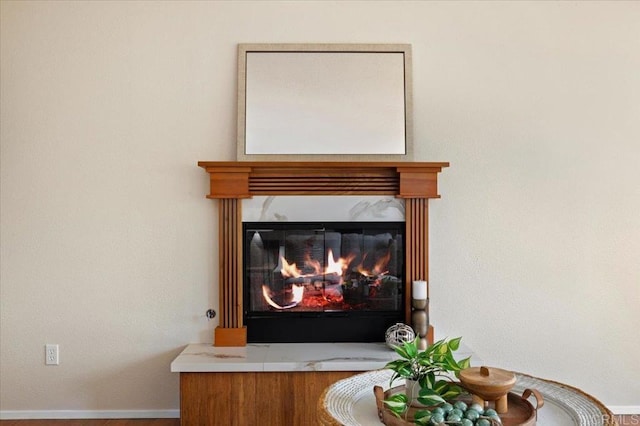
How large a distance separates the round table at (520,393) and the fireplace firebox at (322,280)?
3.50 ft

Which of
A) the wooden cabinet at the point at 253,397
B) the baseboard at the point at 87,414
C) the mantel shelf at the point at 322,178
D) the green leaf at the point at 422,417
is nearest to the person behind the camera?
the green leaf at the point at 422,417

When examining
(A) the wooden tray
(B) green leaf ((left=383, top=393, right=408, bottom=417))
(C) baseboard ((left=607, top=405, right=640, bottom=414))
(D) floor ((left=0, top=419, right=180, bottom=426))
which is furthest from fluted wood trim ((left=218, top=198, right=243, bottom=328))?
(C) baseboard ((left=607, top=405, right=640, bottom=414))

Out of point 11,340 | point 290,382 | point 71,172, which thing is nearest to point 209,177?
point 71,172

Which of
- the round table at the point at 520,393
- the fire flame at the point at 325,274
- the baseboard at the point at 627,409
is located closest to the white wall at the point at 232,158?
the baseboard at the point at 627,409

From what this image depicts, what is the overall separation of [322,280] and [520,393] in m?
1.42

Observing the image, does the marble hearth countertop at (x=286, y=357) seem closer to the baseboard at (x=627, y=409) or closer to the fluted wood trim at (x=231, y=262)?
the fluted wood trim at (x=231, y=262)

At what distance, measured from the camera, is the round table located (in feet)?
4.96

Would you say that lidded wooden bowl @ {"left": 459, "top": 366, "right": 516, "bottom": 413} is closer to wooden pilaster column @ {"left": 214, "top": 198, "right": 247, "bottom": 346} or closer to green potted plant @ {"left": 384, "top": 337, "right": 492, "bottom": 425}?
green potted plant @ {"left": 384, "top": 337, "right": 492, "bottom": 425}

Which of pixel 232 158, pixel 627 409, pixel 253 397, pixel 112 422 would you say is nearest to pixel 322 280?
pixel 253 397

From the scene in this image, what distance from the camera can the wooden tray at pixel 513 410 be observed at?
4.84 feet

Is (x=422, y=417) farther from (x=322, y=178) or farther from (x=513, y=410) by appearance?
(x=322, y=178)

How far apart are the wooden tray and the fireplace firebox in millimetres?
1256

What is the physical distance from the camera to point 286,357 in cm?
264

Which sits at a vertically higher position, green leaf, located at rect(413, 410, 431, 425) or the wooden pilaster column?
the wooden pilaster column
